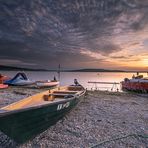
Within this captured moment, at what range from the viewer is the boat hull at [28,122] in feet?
18.3

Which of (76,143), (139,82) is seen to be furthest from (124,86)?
(76,143)

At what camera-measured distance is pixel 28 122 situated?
19.9ft

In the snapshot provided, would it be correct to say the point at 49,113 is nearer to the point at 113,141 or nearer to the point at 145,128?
the point at 113,141

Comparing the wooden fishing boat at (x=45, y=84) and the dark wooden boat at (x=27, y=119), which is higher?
the wooden fishing boat at (x=45, y=84)

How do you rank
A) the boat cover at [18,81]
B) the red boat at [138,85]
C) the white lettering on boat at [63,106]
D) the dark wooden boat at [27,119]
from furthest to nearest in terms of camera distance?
1. the boat cover at [18,81]
2. the red boat at [138,85]
3. the white lettering on boat at [63,106]
4. the dark wooden boat at [27,119]

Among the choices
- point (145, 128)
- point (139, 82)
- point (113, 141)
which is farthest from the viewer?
point (139, 82)

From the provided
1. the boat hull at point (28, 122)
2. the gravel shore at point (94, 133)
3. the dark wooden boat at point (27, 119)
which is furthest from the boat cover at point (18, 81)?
the boat hull at point (28, 122)

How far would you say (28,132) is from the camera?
246 inches

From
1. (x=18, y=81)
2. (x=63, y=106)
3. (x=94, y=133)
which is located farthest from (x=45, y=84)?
(x=94, y=133)

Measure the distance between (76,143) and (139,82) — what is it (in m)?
24.2

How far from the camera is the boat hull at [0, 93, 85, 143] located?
5.57m

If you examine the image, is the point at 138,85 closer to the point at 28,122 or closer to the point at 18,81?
the point at 18,81

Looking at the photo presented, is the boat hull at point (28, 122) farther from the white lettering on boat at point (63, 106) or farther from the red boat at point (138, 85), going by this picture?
the red boat at point (138, 85)

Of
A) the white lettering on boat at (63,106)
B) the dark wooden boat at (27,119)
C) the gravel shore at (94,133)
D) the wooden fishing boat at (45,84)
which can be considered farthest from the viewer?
the wooden fishing boat at (45,84)
